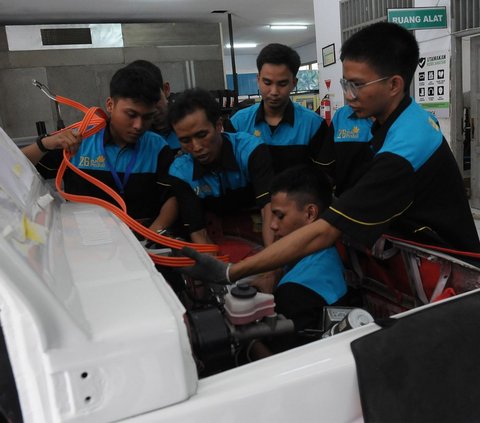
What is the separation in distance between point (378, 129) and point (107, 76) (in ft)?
30.0

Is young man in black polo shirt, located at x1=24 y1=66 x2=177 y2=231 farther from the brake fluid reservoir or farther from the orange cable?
the brake fluid reservoir

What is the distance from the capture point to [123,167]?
7.72 ft

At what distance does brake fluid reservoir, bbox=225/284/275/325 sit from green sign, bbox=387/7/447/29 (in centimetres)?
528

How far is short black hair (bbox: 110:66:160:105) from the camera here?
215cm

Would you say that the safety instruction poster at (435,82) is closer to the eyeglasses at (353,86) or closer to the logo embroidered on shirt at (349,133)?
the logo embroidered on shirt at (349,133)

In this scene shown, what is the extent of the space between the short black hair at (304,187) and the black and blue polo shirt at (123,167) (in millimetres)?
687

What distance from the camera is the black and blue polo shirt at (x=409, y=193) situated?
1.51 meters

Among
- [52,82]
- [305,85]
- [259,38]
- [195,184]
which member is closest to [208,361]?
[195,184]

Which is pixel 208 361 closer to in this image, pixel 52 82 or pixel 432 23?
pixel 432 23

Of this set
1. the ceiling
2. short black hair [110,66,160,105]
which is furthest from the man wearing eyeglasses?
the ceiling

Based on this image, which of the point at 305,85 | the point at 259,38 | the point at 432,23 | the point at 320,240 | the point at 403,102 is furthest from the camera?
the point at 259,38

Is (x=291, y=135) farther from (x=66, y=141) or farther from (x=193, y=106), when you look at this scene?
(x=66, y=141)

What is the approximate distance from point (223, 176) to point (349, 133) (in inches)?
31.1

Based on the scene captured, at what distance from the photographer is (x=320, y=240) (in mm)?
1562
